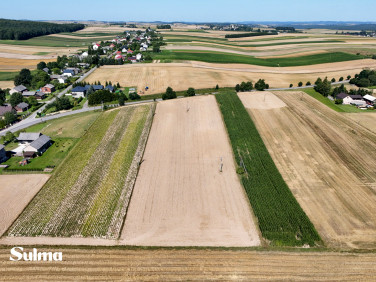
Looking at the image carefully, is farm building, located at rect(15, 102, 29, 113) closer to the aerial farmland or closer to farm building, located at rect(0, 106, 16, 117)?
the aerial farmland

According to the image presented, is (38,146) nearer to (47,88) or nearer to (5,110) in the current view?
(5,110)

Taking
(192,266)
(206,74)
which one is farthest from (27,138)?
(206,74)

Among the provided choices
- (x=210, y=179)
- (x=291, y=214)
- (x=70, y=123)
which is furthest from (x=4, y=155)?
(x=291, y=214)

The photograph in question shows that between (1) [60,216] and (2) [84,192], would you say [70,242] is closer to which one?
(1) [60,216]

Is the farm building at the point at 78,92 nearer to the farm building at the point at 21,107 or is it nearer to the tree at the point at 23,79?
the farm building at the point at 21,107

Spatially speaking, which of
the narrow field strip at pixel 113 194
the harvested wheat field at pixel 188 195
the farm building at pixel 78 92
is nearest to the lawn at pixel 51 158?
the narrow field strip at pixel 113 194

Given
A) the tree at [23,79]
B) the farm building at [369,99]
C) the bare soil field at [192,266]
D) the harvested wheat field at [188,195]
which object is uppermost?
the tree at [23,79]

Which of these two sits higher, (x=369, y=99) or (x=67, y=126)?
(x=369, y=99)
